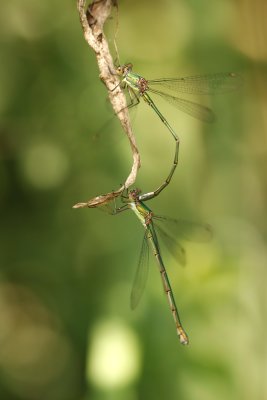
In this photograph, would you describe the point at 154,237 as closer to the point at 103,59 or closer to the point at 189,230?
the point at 189,230

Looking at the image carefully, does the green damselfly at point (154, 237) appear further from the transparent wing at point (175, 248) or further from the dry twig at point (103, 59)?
Result: the dry twig at point (103, 59)

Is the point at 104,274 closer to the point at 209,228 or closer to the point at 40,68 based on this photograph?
the point at 209,228

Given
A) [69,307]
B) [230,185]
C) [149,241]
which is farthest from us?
[230,185]

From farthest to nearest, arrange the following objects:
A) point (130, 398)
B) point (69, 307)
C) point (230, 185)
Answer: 1. point (230, 185)
2. point (69, 307)
3. point (130, 398)

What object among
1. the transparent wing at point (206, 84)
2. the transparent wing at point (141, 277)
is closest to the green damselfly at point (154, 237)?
the transparent wing at point (141, 277)

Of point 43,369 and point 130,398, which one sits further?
point 43,369

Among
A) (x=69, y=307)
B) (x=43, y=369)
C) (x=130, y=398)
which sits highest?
(x=69, y=307)

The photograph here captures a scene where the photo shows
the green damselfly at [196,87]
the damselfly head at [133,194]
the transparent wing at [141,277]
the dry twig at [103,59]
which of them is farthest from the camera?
the green damselfly at [196,87]

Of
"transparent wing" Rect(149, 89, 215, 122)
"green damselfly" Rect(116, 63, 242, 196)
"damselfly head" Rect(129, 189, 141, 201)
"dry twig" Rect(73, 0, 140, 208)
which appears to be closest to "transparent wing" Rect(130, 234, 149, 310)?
"green damselfly" Rect(116, 63, 242, 196)

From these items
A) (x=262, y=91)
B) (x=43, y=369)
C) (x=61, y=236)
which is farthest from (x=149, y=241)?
(x=262, y=91)
